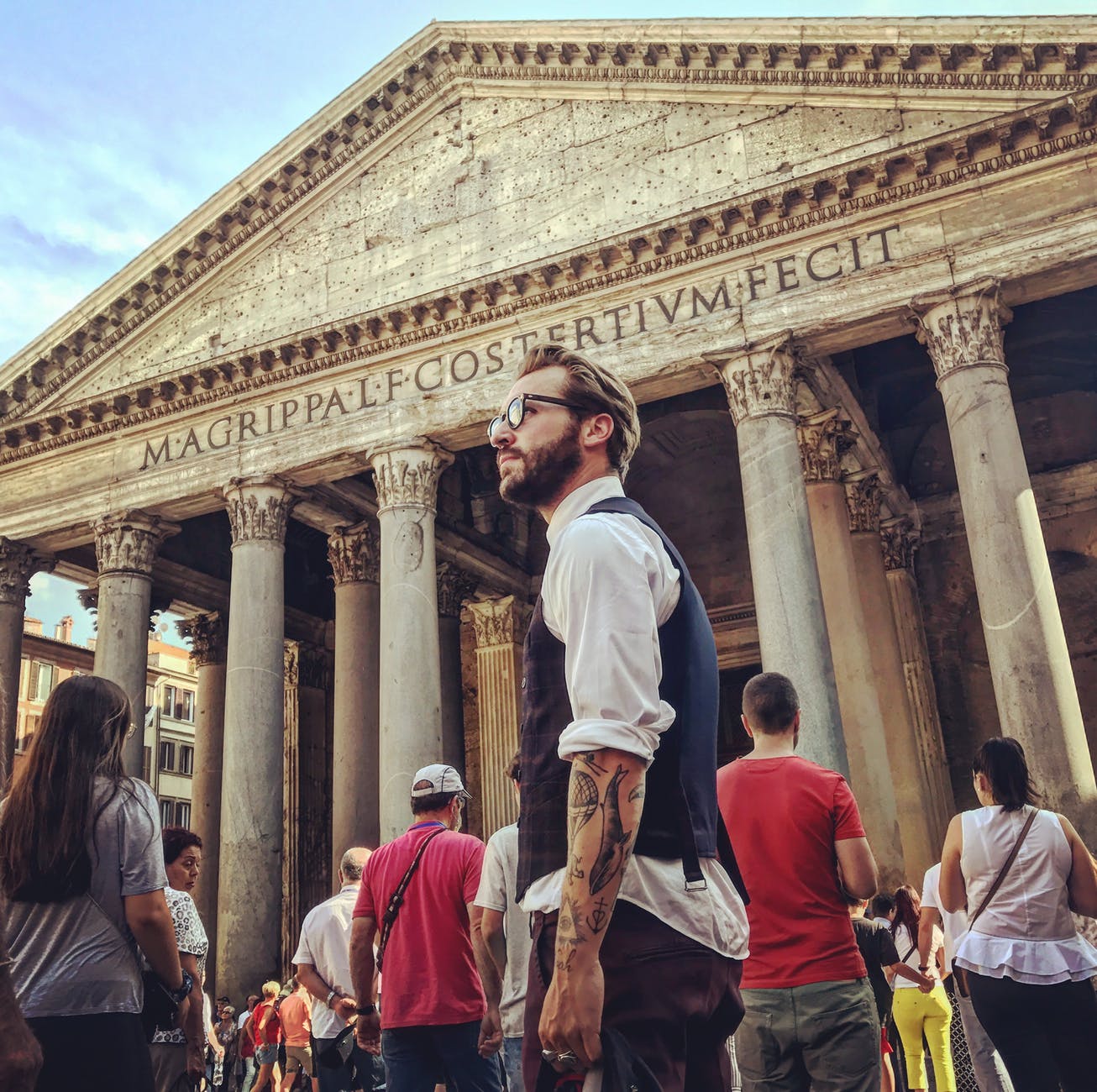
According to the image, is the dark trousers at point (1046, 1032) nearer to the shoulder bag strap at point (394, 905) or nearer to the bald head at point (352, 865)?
the shoulder bag strap at point (394, 905)

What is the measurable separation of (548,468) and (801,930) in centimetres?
197

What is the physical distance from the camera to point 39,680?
3981cm

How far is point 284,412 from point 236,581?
95.0 inches

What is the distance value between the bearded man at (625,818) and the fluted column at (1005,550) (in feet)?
27.7

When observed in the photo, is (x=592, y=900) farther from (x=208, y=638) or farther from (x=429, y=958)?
(x=208, y=638)

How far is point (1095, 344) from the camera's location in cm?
1556

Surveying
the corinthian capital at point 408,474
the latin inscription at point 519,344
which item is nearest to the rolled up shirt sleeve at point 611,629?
the latin inscription at point 519,344

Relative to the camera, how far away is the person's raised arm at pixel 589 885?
1750 millimetres

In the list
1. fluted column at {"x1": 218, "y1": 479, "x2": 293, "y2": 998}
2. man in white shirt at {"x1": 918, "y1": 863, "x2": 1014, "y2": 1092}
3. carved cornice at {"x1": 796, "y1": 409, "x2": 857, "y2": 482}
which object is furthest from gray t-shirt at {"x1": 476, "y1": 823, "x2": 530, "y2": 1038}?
carved cornice at {"x1": 796, "y1": 409, "x2": 857, "y2": 482}

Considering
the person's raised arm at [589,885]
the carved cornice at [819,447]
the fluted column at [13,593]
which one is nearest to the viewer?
the person's raised arm at [589,885]

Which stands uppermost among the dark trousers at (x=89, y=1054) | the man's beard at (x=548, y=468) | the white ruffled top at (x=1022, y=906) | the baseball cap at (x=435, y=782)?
the man's beard at (x=548, y=468)

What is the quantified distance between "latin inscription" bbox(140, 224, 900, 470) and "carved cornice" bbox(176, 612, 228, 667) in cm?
451

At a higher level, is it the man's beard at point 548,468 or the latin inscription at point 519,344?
the latin inscription at point 519,344

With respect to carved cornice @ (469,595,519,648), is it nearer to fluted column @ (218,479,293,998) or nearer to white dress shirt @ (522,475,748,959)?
fluted column @ (218,479,293,998)
